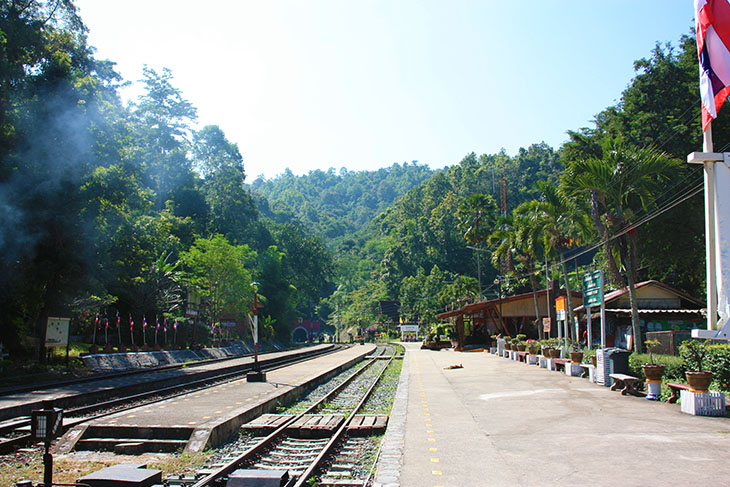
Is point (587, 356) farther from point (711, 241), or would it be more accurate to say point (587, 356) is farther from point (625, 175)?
point (711, 241)

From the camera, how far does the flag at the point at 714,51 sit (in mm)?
8680

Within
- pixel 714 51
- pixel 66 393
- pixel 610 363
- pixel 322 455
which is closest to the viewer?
pixel 322 455

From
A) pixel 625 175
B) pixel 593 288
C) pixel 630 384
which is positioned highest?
pixel 625 175

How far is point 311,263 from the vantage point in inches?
3516

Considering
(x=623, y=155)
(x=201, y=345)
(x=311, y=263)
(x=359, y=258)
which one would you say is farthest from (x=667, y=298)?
(x=359, y=258)

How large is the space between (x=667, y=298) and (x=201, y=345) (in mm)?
30868

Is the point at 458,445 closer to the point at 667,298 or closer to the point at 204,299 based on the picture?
the point at 667,298

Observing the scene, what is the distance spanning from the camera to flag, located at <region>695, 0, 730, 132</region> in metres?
8.68

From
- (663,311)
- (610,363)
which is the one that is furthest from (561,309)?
(610,363)

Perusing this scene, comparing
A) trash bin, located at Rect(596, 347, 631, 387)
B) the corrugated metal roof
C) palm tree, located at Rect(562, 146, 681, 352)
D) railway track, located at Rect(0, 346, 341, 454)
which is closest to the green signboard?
palm tree, located at Rect(562, 146, 681, 352)

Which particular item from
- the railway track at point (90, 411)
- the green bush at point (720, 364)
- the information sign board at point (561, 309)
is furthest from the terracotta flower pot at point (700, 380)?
the information sign board at point (561, 309)

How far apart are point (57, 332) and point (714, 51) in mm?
23719

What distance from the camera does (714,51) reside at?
875cm

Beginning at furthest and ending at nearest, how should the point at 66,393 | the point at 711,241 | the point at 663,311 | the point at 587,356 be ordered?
the point at 663,311
the point at 587,356
the point at 66,393
the point at 711,241
